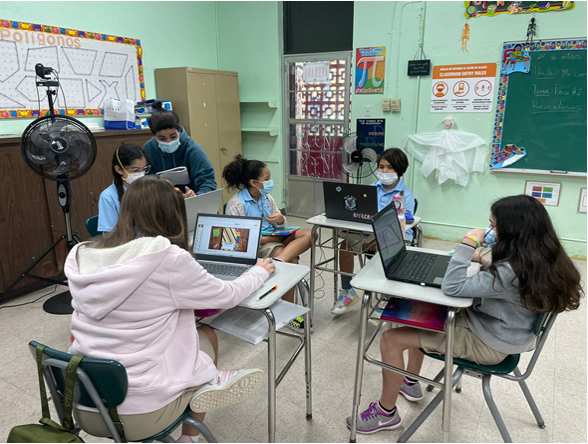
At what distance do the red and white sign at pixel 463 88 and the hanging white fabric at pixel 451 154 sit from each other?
230mm

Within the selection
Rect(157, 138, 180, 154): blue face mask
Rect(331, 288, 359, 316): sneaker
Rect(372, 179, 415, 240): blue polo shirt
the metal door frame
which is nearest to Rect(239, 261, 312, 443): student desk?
Rect(331, 288, 359, 316): sneaker

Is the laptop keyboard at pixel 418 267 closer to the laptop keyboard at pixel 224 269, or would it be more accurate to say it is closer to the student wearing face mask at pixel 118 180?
the laptop keyboard at pixel 224 269

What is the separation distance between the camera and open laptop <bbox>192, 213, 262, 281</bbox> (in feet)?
5.94

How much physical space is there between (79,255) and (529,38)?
3649 millimetres

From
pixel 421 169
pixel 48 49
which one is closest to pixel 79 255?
pixel 48 49

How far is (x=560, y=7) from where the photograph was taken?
3.14m

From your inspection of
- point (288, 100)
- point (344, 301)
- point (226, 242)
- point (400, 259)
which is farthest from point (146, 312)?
point (288, 100)

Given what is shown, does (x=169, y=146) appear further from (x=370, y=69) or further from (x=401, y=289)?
(x=370, y=69)

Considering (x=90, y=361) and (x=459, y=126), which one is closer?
(x=90, y=361)

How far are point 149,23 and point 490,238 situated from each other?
13.1ft

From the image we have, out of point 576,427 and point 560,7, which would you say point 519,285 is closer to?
point 576,427

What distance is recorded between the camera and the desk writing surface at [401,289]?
145 centimetres

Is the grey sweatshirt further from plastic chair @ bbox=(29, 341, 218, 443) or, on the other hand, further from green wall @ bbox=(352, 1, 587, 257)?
green wall @ bbox=(352, 1, 587, 257)

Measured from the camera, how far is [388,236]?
1726 mm
